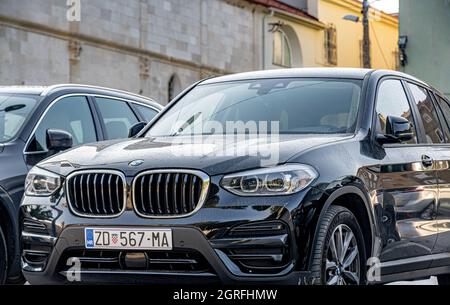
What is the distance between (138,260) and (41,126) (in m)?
2.85

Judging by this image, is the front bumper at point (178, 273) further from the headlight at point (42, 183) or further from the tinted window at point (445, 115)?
the tinted window at point (445, 115)

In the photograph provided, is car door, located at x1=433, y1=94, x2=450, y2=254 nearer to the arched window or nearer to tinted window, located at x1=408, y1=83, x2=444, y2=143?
tinted window, located at x1=408, y1=83, x2=444, y2=143

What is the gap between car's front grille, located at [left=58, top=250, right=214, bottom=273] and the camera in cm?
567

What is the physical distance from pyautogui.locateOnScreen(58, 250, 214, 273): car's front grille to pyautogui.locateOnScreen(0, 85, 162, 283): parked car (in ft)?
5.69

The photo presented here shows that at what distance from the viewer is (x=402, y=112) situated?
25.1ft

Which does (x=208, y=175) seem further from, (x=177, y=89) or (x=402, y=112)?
(x=177, y=89)

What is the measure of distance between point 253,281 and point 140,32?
37.4 m

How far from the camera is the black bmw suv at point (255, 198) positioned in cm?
561

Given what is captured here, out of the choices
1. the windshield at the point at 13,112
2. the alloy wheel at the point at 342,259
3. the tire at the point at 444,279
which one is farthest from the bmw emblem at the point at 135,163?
the tire at the point at 444,279

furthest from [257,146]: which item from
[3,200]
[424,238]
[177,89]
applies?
[177,89]

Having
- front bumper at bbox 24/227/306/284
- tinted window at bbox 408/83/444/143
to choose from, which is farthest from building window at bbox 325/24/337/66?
front bumper at bbox 24/227/306/284

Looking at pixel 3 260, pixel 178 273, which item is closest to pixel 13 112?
pixel 3 260

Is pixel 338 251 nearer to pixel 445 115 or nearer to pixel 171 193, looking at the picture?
pixel 171 193

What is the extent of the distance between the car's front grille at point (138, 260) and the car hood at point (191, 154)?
48 cm
